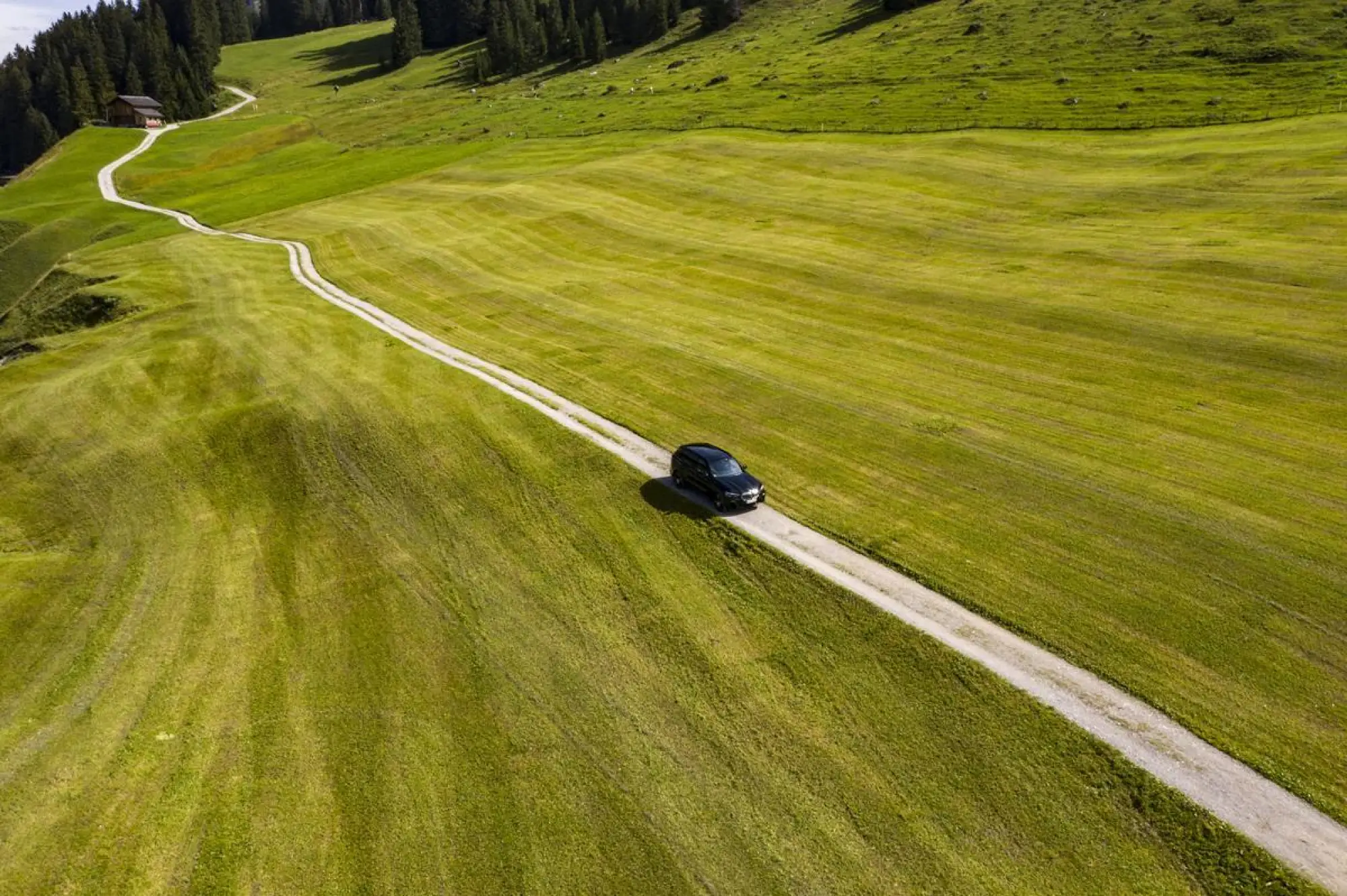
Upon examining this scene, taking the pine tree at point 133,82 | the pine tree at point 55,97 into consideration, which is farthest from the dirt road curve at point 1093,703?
the pine tree at point 133,82

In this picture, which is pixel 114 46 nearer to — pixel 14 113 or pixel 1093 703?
pixel 14 113

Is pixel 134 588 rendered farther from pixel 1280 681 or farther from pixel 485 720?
pixel 1280 681

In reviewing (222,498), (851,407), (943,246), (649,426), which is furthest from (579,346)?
(943,246)

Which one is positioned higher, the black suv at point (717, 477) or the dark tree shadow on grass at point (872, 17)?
the dark tree shadow on grass at point (872, 17)

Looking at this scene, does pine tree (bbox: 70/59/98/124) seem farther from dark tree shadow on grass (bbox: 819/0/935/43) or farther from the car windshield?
the car windshield

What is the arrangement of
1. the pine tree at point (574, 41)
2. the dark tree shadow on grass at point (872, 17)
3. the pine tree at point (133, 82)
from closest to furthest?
1. the dark tree shadow on grass at point (872, 17)
2. the pine tree at point (574, 41)
3. the pine tree at point (133, 82)

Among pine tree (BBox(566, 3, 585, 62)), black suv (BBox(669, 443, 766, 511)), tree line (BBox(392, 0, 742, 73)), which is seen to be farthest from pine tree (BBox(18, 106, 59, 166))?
black suv (BBox(669, 443, 766, 511))

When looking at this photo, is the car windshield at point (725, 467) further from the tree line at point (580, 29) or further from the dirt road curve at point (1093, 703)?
the tree line at point (580, 29)
